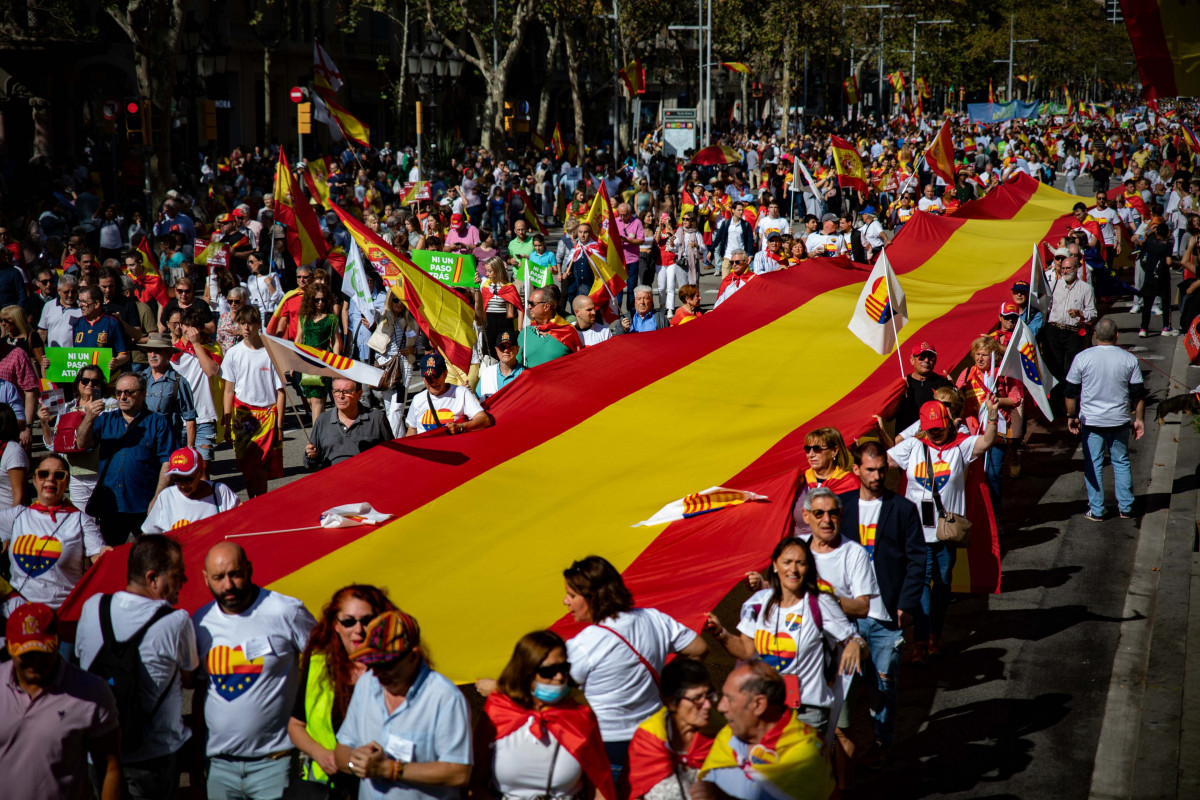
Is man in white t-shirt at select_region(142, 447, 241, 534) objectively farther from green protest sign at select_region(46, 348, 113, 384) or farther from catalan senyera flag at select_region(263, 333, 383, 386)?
green protest sign at select_region(46, 348, 113, 384)

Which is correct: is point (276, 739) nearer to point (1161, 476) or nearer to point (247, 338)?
point (247, 338)

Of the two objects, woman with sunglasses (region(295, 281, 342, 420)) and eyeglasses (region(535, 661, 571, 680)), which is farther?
woman with sunglasses (region(295, 281, 342, 420))

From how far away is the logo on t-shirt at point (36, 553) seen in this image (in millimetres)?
6664

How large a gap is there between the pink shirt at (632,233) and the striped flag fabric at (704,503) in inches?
443

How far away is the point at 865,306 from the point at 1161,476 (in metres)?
3.96

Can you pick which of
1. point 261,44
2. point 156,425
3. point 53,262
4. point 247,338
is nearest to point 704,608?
point 156,425

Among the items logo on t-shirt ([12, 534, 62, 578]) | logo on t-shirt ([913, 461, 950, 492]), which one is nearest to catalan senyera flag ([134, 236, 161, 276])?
logo on t-shirt ([12, 534, 62, 578])

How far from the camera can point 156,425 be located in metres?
8.20

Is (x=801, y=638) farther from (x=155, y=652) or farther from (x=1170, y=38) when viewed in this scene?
(x=1170, y=38)

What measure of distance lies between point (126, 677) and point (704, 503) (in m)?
3.43

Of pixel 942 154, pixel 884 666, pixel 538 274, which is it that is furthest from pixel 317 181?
pixel 884 666

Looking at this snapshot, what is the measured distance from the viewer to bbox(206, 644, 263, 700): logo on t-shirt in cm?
510

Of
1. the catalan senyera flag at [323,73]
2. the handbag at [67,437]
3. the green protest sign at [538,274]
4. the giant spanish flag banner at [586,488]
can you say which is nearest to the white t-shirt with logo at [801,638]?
the giant spanish flag banner at [586,488]

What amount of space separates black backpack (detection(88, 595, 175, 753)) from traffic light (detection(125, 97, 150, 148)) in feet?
63.0
